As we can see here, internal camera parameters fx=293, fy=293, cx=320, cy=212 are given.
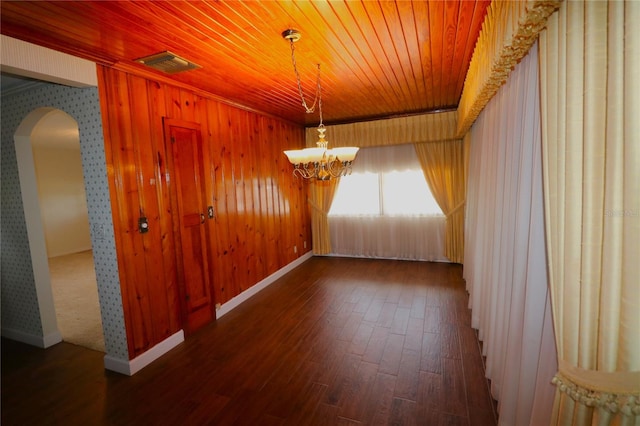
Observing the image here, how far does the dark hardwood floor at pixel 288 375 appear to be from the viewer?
2031 millimetres

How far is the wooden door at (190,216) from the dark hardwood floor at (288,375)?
1.00 feet

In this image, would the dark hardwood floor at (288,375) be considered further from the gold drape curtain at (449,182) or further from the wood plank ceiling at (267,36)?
the wood plank ceiling at (267,36)

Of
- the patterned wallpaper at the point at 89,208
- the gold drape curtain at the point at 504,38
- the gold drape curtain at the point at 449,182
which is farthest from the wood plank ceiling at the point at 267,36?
the gold drape curtain at the point at 449,182

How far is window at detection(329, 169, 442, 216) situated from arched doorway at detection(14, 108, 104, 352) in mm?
4137

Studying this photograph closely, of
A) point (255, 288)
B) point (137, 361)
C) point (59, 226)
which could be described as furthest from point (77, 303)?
point (59, 226)

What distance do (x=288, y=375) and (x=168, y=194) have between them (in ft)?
6.66

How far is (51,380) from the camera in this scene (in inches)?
98.0

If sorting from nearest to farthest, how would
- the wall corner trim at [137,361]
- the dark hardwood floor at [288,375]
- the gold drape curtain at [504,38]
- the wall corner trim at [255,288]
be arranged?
1. the gold drape curtain at [504,38]
2. the dark hardwood floor at [288,375]
3. the wall corner trim at [137,361]
4. the wall corner trim at [255,288]

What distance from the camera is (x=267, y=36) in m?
2.07

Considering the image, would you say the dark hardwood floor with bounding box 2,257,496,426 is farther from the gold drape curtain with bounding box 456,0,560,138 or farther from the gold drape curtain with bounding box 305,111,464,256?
the gold drape curtain with bounding box 305,111,464,256

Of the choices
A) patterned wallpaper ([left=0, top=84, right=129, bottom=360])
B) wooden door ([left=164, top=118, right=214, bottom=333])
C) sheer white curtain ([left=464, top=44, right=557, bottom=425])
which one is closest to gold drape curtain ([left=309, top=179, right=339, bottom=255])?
wooden door ([left=164, top=118, right=214, bottom=333])

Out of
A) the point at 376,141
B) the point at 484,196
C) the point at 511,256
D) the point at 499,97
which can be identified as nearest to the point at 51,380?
the point at 511,256

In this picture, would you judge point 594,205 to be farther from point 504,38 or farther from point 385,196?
point 385,196

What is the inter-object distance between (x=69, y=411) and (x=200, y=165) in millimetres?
2350
